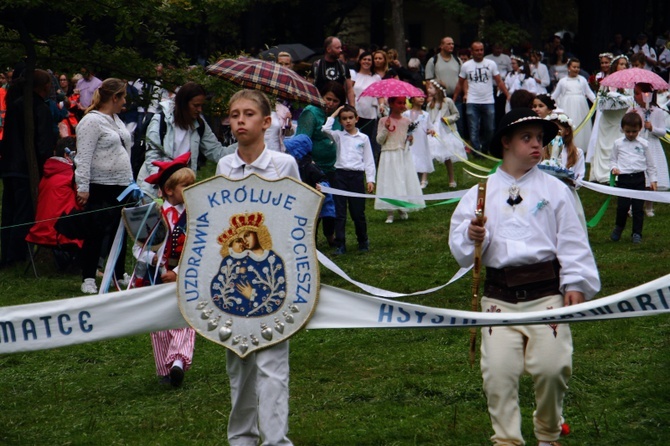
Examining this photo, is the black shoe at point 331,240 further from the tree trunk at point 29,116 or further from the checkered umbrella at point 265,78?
the tree trunk at point 29,116

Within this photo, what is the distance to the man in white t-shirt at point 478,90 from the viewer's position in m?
21.1

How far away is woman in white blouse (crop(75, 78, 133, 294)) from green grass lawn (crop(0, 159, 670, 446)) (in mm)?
1992

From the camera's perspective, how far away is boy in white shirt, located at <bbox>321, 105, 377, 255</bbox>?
12625 millimetres

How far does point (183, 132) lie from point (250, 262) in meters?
4.48

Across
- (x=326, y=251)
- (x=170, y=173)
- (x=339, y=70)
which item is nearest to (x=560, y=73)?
(x=339, y=70)

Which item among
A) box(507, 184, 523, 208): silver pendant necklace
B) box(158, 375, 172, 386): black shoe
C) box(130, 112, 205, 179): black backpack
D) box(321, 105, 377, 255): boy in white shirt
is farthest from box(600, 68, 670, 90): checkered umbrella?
box(507, 184, 523, 208): silver pendant necklace

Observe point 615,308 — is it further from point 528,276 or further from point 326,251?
point 326,251

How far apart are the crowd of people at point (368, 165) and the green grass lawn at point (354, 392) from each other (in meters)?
0.55

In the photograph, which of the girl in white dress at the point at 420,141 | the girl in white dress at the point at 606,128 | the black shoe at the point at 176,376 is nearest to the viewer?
the black shoe at the point at 176,376

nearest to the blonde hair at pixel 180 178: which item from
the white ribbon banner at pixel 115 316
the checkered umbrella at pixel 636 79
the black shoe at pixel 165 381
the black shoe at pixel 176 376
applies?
the black shoe at pixel 176 376

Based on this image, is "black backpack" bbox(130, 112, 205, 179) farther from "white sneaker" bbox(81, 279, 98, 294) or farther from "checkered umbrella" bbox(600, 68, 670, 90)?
"checkered umbrella" bbox(600, 68, 670, 90)

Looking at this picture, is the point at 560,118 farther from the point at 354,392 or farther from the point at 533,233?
the point at 533,233

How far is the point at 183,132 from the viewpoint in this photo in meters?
9.83

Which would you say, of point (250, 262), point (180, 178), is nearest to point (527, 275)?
point (250, 262)
